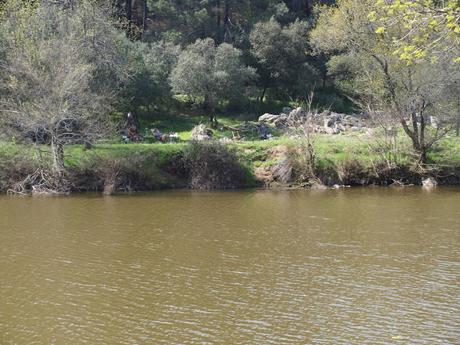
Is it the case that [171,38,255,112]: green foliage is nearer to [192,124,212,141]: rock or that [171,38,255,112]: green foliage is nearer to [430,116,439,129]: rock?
[192,124,212,141]: rock

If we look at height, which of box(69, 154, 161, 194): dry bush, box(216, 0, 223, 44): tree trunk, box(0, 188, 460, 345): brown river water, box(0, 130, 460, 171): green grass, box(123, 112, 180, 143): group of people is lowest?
box(0, 188, 460, 345): brown river water

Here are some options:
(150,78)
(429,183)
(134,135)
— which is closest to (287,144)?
(429,183)

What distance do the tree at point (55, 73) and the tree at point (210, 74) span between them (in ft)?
54.8

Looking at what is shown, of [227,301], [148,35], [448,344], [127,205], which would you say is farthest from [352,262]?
[148,35]

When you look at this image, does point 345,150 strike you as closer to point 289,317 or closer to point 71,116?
point 71,116

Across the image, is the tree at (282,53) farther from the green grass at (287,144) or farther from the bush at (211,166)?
the bush at (211,166)

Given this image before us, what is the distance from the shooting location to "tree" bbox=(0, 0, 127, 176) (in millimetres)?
36688

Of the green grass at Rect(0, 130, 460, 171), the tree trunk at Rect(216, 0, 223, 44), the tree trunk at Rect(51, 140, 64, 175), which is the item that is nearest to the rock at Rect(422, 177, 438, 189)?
the green grass at Rect(0, 130, 460, 171)

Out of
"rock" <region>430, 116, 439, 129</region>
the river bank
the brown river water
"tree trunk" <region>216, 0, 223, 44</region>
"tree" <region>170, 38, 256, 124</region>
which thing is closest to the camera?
the brown river water

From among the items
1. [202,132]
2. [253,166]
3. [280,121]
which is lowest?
[253,166]

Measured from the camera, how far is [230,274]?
19281 millimetres

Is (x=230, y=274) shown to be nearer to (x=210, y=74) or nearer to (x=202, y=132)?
(x=202, y=132)

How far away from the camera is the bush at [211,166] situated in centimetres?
4112

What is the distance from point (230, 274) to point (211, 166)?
73.9ft
